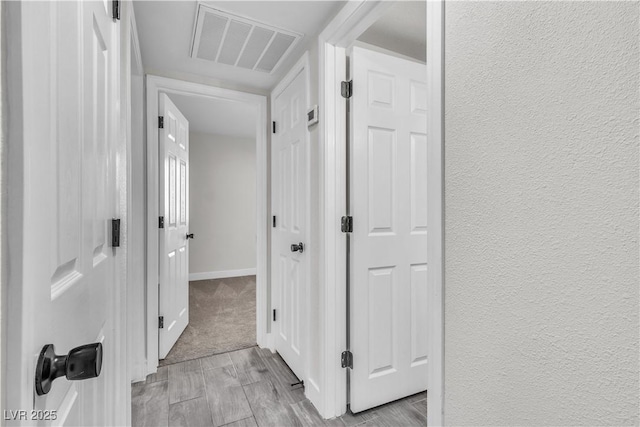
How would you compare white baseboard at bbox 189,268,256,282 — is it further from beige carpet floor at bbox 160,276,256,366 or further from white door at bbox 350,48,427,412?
white door at bbox 350,48,427,412

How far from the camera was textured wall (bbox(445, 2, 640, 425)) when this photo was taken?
55 cm

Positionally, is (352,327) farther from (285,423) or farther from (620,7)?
(620,7)

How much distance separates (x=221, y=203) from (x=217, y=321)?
2481mm

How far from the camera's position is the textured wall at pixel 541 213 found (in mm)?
552

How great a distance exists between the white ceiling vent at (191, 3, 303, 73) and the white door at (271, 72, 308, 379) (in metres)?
0.21

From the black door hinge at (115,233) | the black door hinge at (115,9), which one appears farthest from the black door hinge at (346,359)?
the black door hinge at (115,9)

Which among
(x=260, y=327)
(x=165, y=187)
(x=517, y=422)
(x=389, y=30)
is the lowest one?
(x=260, y=327)

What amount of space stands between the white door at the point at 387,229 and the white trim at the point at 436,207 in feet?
2.47

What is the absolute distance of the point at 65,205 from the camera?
56 centimetres

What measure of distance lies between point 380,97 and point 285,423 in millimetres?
1864

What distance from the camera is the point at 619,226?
549mm

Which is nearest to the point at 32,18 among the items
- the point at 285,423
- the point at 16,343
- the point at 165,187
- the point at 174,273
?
the point at 16,343

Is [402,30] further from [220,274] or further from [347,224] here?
[220,274]

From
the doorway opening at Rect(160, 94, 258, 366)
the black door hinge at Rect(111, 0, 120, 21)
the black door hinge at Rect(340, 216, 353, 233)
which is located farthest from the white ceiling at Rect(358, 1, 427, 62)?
the doorway opening at Rect(160, 94, 258, 366)
